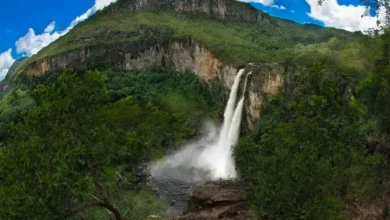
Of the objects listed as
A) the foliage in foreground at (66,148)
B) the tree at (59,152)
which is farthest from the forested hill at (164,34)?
the tree at (59,152)

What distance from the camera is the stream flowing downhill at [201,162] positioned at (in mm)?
34250

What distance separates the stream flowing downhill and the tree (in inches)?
829

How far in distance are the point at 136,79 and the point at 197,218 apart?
4369 centimetres

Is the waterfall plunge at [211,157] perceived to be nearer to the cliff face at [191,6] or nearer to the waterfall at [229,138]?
the waterfall at [229,138]

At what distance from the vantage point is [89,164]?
364 inches

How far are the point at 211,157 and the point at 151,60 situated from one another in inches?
1182

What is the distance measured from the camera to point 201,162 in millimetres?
40812

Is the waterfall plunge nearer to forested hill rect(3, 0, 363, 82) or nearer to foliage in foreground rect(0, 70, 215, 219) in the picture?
forested hill rect(3, 0, 363, 82)

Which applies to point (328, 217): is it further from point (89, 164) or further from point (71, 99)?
point (71, 99)

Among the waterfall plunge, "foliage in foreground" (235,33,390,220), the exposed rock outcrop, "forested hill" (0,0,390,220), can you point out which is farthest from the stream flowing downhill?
"foliage in foreground" (235,33,390,220)

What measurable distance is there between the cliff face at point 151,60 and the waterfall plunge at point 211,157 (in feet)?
16.5

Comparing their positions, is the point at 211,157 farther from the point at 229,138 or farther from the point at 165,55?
the point at 165,55

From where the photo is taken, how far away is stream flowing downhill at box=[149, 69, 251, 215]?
3425cm

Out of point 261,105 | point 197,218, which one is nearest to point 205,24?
point 261,105
